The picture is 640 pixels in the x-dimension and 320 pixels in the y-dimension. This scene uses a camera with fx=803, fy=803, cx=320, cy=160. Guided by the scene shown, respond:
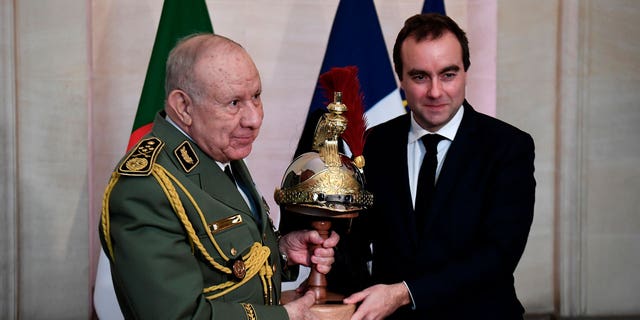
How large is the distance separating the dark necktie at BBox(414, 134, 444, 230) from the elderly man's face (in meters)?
0.73

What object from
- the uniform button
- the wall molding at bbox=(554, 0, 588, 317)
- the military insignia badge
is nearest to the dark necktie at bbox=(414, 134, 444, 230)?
the uniform button

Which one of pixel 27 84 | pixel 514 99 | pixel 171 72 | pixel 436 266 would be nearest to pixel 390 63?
pixel 514 99

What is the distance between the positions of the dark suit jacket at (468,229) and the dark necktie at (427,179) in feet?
0.08

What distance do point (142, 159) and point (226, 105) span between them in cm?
28

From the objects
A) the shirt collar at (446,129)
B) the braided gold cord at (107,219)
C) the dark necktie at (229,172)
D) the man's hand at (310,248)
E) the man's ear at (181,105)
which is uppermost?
the man's ear at (181,105)

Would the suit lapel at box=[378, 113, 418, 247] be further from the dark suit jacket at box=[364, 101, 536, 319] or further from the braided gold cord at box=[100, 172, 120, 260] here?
the braided gold cord at box=[100, 172, 120, 260]

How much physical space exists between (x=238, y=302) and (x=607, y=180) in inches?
141

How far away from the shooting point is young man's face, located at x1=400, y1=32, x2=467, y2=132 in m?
2.73

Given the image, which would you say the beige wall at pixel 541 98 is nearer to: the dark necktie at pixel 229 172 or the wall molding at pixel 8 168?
the wall molding at pixel 8 168

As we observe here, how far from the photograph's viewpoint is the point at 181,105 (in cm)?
226

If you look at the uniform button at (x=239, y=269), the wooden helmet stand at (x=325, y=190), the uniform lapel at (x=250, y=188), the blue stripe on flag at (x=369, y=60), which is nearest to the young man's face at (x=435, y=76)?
the wooden helmet stand at (x=325, y=190)

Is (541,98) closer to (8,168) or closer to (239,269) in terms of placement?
(8,168)

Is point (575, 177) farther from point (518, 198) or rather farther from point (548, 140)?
point (518, 198)

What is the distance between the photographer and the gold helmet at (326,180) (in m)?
2.47
